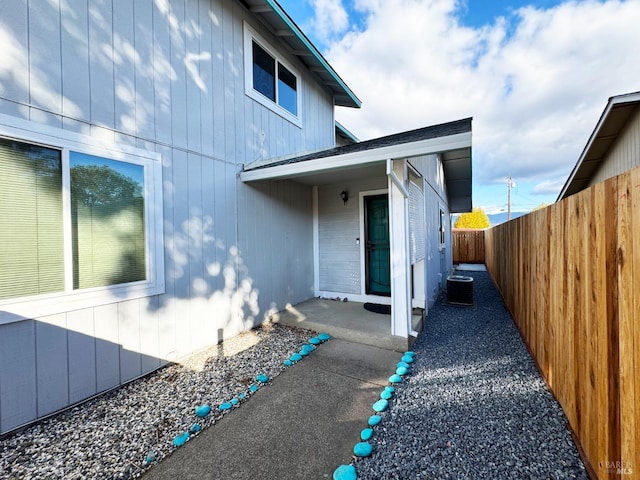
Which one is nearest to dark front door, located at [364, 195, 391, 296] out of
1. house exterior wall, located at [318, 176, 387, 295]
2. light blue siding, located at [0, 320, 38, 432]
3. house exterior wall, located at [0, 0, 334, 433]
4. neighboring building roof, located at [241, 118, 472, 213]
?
house exterior wall, located at [318, 176, 387, 295]

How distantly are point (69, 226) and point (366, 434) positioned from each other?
324 cm

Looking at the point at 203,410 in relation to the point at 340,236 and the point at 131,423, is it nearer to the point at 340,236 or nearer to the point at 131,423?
the point at 131,423

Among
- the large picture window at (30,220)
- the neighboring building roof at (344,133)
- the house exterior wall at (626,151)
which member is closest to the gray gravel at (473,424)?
the large picture window at (30,220)

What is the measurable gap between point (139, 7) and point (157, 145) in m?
1.54

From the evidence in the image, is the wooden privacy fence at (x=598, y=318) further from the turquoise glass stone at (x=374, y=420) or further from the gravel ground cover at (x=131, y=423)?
the gravel ground cover at (x=131, y=423)

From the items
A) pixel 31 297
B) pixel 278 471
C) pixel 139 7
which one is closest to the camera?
pixel 278 471

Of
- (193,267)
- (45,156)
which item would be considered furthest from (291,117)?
(45,156)

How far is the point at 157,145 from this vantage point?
3219mm

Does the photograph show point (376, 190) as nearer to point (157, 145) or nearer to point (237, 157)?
point (237, 157)

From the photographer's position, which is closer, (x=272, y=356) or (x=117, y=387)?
(x=117, y=387)

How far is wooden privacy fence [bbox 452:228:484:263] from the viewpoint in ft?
53.1

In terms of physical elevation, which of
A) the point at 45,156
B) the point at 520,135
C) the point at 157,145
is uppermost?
the point at 520,135

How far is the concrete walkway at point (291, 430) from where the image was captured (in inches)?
73.3

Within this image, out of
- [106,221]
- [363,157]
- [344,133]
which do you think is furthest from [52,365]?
[344,133]
